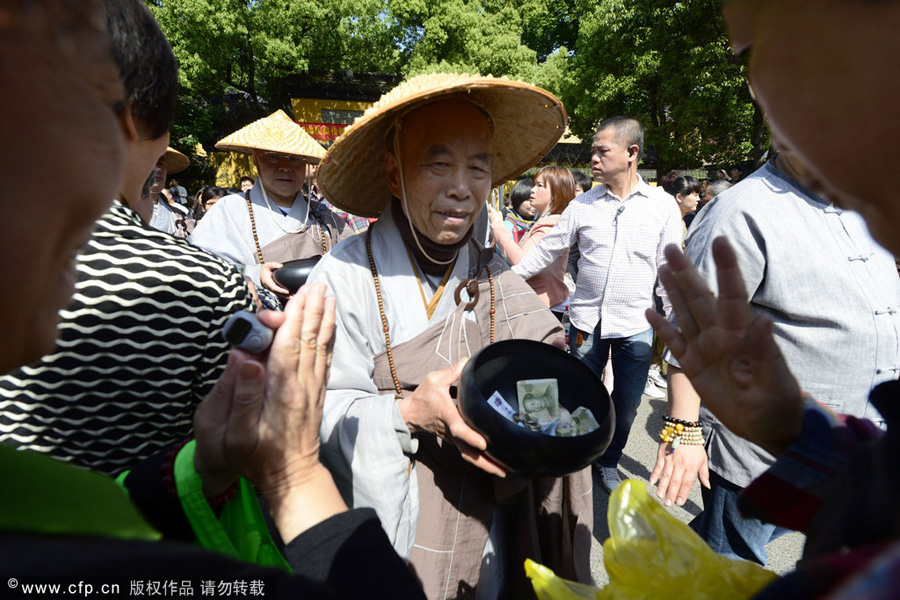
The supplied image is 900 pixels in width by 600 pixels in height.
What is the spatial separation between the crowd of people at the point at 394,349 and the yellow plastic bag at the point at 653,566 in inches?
5.4

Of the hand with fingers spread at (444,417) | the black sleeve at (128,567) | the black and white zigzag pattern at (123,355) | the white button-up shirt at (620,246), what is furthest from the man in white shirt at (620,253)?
the black sleeve at (128,567)

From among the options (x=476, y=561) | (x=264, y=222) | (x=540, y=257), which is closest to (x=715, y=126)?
(x=540, y=257)

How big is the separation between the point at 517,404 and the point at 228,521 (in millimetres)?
883

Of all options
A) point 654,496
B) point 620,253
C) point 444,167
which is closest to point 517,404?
point 444,167

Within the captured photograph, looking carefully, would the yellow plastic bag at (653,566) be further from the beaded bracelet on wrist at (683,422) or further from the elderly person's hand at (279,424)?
the beaded bracelet on wrist at (683,422)

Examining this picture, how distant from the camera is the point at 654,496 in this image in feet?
11.0

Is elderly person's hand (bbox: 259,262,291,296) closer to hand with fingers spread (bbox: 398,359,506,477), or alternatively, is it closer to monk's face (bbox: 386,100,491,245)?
monk's face (bbox: 386,100,491,245)

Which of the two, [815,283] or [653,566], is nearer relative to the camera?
[653,566]

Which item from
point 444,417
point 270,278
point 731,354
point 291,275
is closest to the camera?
point 731,354

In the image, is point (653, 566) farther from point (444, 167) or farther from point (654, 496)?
point (654, 496)

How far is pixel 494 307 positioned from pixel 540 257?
6.68 ft

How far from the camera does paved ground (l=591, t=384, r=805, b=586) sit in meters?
2.75

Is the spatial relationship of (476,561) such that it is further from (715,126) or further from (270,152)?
(715,126)

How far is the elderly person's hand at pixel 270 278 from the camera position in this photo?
2.95 m
